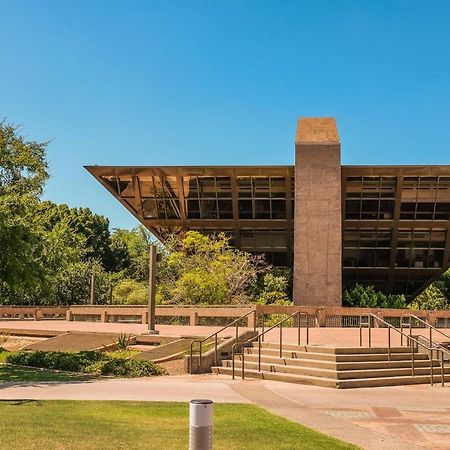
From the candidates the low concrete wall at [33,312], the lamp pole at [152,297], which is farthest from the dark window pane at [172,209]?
the lamp pole at [152,297]

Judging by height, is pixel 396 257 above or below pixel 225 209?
below

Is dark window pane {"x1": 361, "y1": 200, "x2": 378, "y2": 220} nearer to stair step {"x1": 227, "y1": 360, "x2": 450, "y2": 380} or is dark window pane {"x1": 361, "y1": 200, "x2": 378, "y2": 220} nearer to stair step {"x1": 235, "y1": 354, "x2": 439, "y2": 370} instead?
stair step {"x1": 235, "y1": 354, "x2": 439, "y2": 370}

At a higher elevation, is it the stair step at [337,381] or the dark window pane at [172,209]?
the dark window pane at [172,209]

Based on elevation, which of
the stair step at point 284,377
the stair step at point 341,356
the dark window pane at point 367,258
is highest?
the dark window pane at point 367,258

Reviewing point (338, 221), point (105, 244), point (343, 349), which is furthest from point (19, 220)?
point (105, 244)

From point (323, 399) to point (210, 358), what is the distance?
18.9 ft

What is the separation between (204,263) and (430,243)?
59.3 feet

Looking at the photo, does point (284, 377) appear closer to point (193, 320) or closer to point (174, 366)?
point (174, 366)

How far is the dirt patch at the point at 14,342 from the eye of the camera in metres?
24.4

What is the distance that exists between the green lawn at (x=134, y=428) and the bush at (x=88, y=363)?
18.3ft

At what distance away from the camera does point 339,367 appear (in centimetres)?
1584

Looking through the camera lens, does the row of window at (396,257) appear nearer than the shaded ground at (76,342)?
No

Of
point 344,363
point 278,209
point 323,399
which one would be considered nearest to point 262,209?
point 278,209

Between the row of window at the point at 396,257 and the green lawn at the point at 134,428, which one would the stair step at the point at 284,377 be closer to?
the green lawn at the point at 134,428
